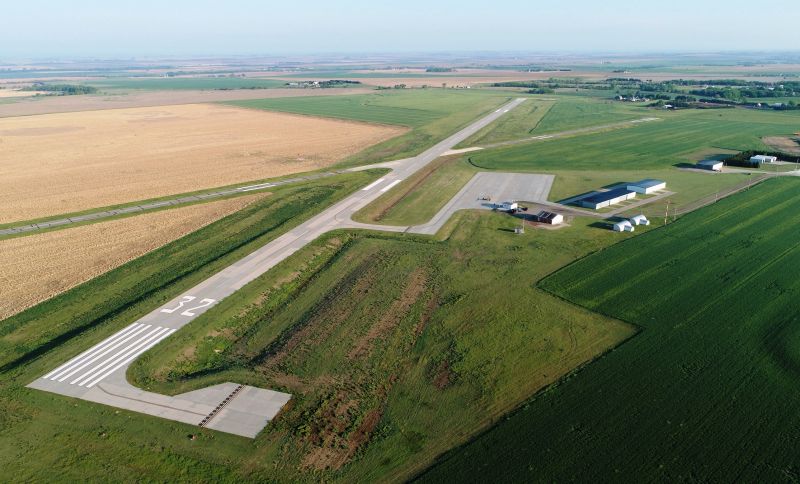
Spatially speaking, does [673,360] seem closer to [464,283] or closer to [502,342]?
[502,342]

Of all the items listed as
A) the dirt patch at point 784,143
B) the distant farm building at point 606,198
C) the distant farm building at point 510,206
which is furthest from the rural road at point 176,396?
the dirt patch at point 784,143

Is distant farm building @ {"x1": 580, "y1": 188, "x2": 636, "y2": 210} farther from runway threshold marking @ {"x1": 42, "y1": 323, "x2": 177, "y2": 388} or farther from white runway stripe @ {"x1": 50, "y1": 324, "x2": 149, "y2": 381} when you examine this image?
white runway stripe @ {"x1": 50, "y1": 324, "x2": 149, "y2": 381}

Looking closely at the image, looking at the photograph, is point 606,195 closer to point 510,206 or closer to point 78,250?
point 510,206

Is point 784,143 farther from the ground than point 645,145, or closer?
farther from the ground

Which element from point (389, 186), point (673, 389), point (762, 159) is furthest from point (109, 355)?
point (762, 159)

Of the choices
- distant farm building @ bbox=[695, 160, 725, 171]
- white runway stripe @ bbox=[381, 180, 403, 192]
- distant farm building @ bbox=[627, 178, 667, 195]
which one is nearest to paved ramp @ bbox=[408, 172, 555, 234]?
white runway stripe @ bbox=[381, 180, 403, 192]

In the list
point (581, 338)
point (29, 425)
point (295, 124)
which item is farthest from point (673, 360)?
point (295, 124)
